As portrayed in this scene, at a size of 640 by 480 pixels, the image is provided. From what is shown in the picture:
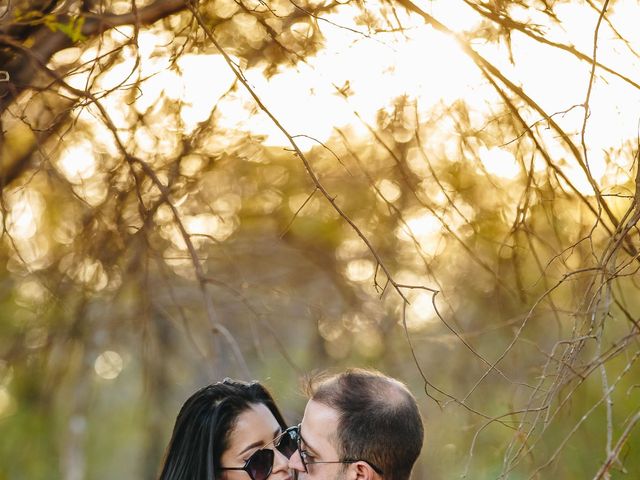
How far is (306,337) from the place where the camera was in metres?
16.2

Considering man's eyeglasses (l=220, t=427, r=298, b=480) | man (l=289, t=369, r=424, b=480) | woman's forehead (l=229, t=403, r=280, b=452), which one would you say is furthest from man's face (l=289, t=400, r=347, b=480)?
woman's forehead (l=229, t=403, r=280, b=452)

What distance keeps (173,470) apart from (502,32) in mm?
2048

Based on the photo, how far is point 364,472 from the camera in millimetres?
3252

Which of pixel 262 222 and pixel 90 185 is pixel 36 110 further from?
pixel 262 222

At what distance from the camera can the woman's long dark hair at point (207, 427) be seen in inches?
144

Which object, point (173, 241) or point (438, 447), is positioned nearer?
point (173, 241)

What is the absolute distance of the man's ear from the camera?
3244 millimetres

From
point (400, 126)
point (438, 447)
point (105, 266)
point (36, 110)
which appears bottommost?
point (438, 447)

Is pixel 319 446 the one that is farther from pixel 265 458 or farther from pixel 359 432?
pixel 265 458

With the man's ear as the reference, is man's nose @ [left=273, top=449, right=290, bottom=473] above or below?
above

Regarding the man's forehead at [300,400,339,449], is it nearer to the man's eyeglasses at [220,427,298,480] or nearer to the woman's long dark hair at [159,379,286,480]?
the man's eyeglasses at [220,427,298,480]

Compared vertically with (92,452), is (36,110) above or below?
above

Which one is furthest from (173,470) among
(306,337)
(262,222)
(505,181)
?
(306,337)

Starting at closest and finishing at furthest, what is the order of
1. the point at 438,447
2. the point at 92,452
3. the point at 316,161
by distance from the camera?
the point at 316,161
the point at 438,447
the point at 92,452
